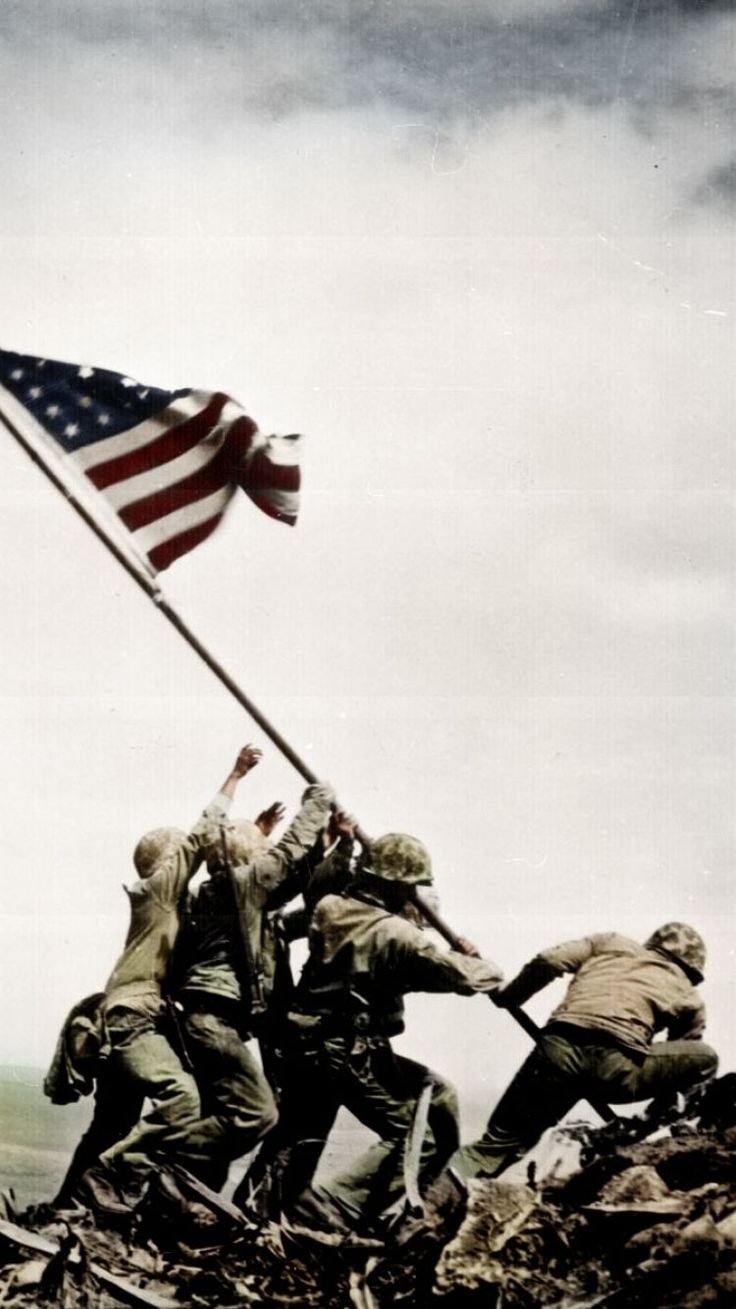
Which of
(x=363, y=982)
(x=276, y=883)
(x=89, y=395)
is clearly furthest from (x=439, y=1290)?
(x=89, y=395)

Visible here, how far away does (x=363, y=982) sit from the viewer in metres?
6.68

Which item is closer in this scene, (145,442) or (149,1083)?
(149,1083)

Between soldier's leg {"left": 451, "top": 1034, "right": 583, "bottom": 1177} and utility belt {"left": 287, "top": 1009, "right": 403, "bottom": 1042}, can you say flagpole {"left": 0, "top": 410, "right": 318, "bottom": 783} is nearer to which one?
utility belt {"left": 287, "top": 1009, "right": 403, "bottom": 1042}

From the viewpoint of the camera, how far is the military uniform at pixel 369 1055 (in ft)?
21.5

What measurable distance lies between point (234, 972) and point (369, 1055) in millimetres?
707

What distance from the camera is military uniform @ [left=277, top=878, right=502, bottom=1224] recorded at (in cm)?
655

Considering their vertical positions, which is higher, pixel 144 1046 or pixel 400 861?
pixel 400 861

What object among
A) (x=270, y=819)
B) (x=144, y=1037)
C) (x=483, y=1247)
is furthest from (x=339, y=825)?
(x=483, y=1247)

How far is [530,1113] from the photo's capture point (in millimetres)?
6590

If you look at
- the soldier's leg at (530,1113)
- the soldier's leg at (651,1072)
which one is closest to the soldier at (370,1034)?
the soldier's leg at (530,1113)

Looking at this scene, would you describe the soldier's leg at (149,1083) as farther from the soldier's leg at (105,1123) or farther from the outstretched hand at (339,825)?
the outstretched hand at (339,825)

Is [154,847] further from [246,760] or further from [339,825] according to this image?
[339,825]

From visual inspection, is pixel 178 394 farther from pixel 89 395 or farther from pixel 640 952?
pixel 640 952

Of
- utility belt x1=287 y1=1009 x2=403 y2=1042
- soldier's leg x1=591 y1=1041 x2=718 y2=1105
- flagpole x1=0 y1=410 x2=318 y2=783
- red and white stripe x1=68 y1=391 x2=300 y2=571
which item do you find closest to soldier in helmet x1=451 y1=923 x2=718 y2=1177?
soldier's leg x1=591 y1=1041 x2=718 y2=1105
